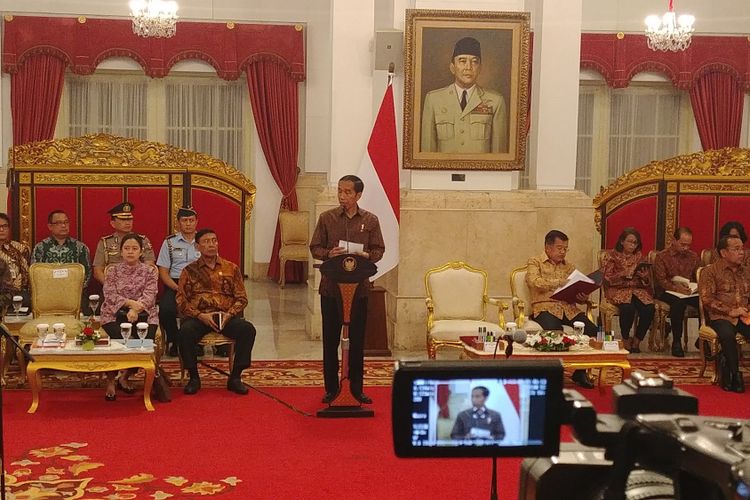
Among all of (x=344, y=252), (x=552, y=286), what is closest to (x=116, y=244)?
(x=344, y=252)

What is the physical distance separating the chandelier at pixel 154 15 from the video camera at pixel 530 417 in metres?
11.0

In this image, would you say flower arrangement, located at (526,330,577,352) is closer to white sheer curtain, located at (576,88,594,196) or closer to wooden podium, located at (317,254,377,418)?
wooden podium, located at (317,254,377,418)

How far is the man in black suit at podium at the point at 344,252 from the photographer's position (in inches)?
264

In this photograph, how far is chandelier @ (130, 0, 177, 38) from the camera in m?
12.0

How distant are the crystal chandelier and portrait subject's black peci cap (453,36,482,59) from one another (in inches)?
166

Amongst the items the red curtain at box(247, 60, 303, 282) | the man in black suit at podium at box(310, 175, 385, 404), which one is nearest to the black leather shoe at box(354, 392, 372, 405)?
the man in black suit at podium at box(310, 175, 385, 404)

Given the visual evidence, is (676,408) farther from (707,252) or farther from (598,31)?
(598,31)

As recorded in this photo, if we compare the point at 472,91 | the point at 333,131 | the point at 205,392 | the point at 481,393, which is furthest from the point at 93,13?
the point at 481,393

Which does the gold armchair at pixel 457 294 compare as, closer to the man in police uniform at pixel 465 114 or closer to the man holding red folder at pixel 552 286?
the man holding red folder at pixel 552 286

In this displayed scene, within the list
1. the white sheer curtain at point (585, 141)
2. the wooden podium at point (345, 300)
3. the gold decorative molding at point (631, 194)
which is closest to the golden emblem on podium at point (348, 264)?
the wooden podium at point (345, 300)

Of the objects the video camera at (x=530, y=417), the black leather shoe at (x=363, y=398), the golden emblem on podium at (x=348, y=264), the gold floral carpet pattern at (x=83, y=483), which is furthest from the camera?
the black leather shoe at (x=363, y=398)

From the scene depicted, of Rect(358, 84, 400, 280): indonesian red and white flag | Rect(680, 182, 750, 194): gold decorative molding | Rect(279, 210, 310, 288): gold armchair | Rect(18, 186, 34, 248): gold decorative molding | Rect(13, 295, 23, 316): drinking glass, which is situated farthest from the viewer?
Rect(279, 210, 310, 288): gold armchair

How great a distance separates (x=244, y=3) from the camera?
13805mm

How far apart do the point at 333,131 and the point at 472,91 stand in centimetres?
136
